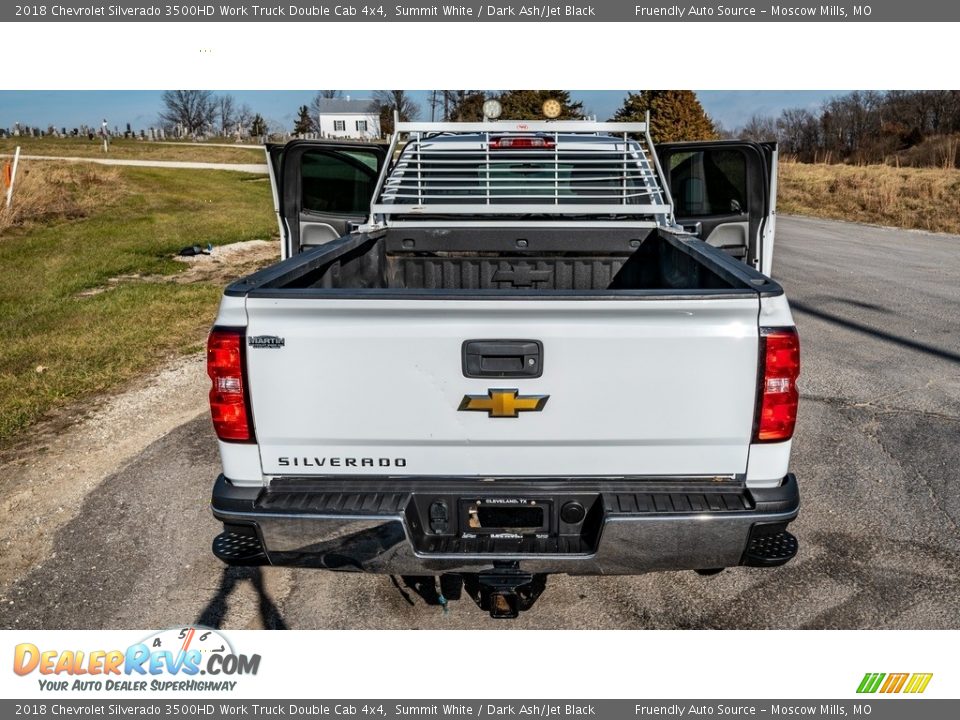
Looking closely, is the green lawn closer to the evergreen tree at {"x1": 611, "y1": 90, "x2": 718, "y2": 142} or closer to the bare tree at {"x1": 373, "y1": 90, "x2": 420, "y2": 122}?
the evergreen tree at {"x1": 611, "y1": 90, "x2": 718, "y2": 142}

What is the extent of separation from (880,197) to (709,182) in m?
19.7

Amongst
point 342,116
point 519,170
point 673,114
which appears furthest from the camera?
point 342,116

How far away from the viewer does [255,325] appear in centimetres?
261

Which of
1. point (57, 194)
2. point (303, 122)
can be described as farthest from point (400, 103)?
point (57, 194)

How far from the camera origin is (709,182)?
601cm

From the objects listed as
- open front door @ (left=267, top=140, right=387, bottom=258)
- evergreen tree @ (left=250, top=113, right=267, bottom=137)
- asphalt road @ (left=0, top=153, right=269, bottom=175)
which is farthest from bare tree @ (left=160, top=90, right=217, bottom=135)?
open front door @ (left=267, top=140, right=387, bottom=258)

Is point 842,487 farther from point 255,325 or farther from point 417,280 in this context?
point 255,325

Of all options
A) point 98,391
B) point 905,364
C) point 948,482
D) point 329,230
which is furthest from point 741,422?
point 98,391

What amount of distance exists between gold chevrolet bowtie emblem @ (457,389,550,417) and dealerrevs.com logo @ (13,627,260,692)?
1.56 metres

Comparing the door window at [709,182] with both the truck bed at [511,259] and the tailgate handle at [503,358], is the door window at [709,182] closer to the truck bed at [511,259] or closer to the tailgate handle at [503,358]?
the truck bed at [511,259]

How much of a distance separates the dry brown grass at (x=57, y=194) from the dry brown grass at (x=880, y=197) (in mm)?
20496

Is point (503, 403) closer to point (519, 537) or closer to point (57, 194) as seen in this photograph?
point (519, 537)

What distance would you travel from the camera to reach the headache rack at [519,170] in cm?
456

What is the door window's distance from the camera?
5738 millimetres
